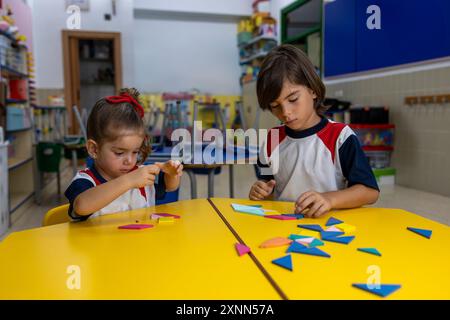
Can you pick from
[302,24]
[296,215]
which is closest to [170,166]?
[296,215]

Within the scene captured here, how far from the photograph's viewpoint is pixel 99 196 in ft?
3.10

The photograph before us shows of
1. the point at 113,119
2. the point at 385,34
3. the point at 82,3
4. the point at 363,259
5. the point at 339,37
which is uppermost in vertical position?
the point at 82,3

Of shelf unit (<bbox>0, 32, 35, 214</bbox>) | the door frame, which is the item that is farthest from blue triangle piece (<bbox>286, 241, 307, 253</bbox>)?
the door frame

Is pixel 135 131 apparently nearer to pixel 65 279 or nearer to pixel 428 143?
pixel 65 279

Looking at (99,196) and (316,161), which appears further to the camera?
(316,161)

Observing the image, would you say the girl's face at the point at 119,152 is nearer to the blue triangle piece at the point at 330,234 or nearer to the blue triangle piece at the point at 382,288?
the blue triangle piece at the point at 330,234

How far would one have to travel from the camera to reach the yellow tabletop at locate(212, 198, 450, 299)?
55cm

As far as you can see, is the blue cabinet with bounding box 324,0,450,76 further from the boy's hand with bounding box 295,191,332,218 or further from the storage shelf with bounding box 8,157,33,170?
the storage shelf with bounding box 8,157,33,170

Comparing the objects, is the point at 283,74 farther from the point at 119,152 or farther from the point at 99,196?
the point at 99,196

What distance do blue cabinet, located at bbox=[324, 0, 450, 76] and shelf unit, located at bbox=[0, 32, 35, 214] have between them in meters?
3.48

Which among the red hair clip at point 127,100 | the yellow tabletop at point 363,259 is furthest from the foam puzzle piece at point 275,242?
the red hair clip at point 127,100

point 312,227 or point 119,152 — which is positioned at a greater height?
point 119,152

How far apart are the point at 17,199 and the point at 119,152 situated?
119 inches
